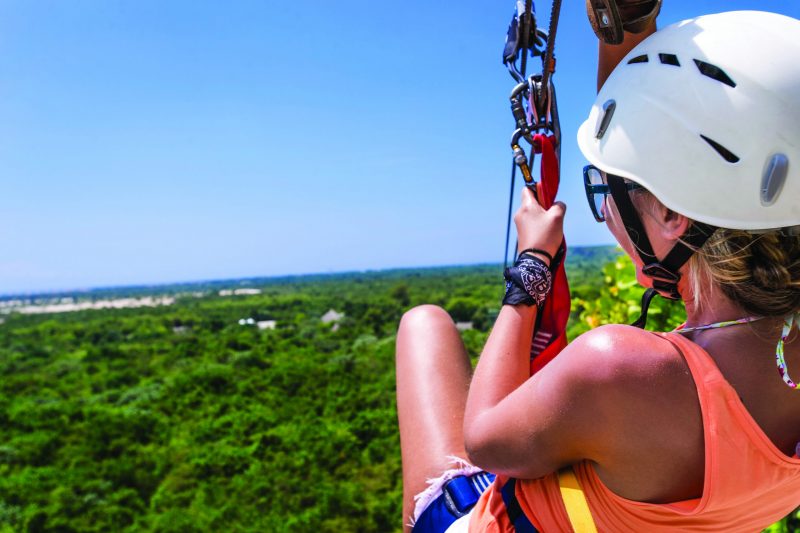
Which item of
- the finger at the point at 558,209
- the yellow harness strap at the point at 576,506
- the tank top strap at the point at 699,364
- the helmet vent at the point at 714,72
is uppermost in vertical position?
the helmet vent at the point at 714,72

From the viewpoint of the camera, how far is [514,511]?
1104 mm

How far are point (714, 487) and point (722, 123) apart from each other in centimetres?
62

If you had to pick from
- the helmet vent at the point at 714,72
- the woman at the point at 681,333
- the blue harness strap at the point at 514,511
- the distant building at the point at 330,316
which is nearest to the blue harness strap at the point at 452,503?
the woman at the point at 681,333

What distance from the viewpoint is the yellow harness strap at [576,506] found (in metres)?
0.98

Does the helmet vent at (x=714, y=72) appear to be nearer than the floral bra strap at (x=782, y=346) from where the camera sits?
No

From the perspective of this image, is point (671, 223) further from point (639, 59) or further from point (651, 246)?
point (639, 59)

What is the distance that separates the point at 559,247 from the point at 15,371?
33.4 meters

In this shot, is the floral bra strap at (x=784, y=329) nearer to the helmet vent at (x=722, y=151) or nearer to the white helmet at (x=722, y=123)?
the white helmet at (x=722, y=123)

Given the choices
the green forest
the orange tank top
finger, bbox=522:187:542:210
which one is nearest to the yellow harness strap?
the orange tank top

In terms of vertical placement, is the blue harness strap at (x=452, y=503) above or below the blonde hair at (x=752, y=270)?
below

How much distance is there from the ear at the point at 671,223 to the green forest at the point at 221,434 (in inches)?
55.2

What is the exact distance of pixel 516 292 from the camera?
1166 mm

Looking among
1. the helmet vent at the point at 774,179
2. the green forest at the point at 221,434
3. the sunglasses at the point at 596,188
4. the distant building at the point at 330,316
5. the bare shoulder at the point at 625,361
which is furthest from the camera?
the distant building at the point at 330,316

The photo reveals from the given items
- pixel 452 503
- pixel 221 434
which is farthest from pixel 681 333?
pixel 221 434
